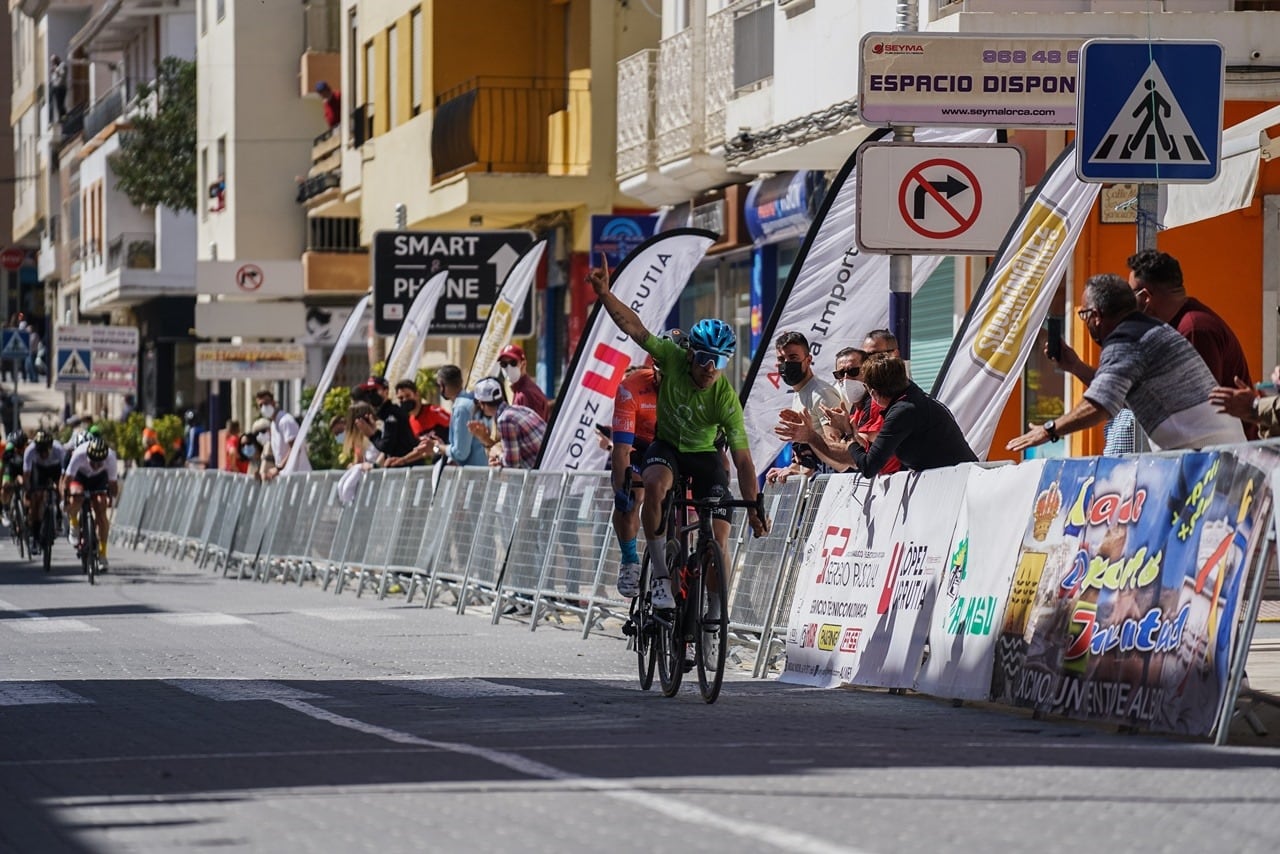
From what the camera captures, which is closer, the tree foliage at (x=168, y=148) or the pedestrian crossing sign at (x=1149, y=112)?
the pedestrian crossing sign at (x=1149, y=112)

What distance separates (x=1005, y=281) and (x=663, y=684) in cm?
293

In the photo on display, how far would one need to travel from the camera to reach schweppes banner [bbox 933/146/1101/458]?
1420 centimetres

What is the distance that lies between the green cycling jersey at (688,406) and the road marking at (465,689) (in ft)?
4.60

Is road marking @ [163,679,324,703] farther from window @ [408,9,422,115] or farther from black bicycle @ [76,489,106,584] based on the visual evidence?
window @ [408,9,422,115]

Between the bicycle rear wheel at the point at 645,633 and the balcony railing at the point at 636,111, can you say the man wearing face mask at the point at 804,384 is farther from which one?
the balcony railing at the point at 636,111

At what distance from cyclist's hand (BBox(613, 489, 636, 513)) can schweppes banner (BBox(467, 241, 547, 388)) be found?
1296 centimetres

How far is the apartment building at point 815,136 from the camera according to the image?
20.5 m

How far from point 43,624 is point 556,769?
12263 millimetres

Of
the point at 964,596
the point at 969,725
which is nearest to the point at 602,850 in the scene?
the point at 969,725

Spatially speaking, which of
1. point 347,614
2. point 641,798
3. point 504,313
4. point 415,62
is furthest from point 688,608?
point 415,62

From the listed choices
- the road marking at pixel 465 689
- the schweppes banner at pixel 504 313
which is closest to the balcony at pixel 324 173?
the schweppes banner at pixel 504 313

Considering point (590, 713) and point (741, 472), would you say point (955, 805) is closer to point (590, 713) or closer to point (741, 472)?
point (590, 713)

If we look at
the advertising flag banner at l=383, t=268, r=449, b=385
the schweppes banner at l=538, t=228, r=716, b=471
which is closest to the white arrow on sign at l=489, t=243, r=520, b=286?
the advertising flag banner at l=383, t=268, r=449, b=385

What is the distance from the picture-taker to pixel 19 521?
36.7 meters
